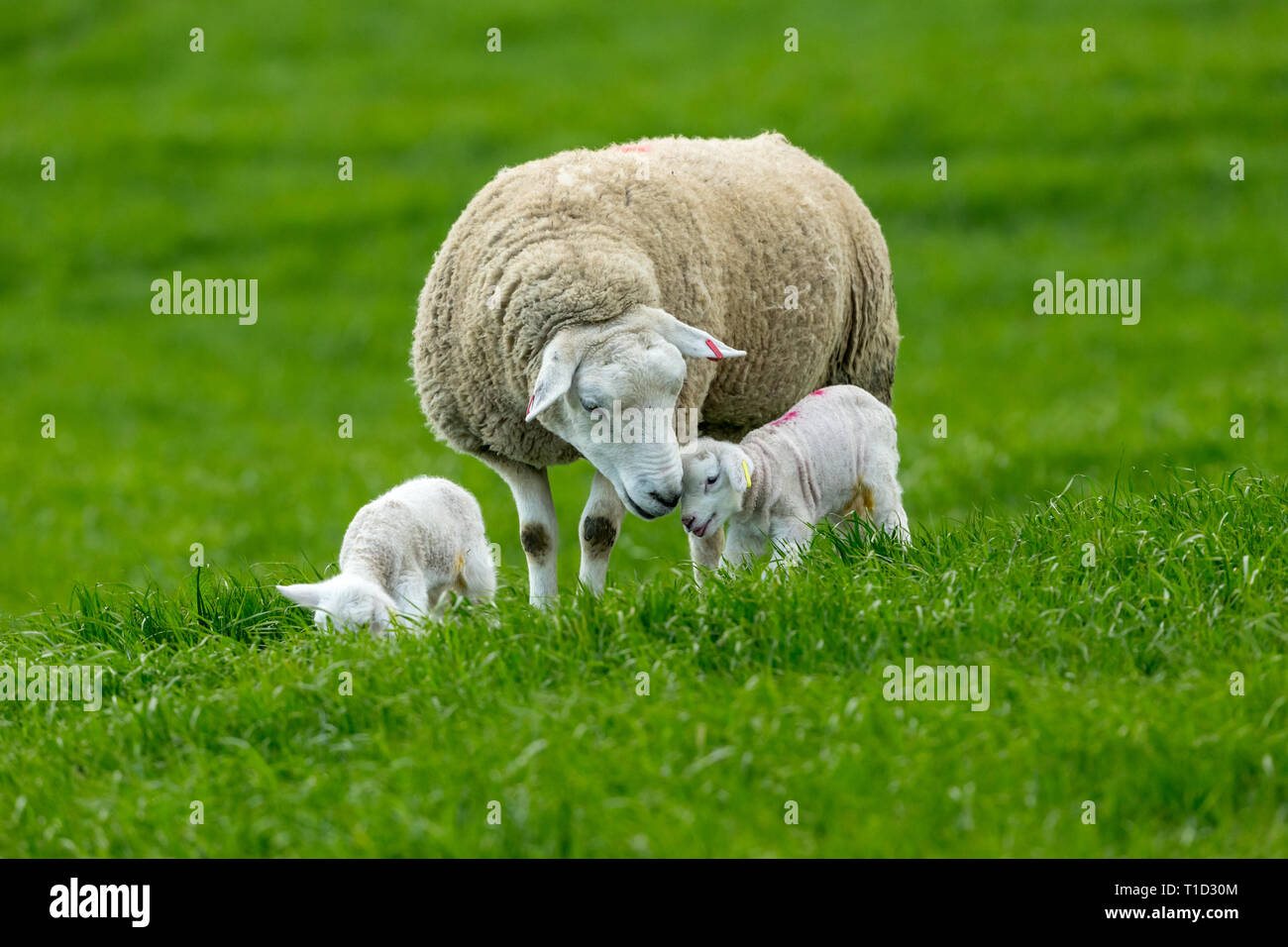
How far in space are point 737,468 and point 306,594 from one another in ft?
5.45

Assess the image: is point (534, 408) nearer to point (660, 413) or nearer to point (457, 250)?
point (660, 413)

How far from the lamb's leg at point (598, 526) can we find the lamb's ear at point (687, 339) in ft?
2.52

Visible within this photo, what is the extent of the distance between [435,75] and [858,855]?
22.5 meters

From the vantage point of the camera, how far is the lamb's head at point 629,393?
17.6 feet

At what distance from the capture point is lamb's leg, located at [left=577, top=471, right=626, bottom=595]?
20.0ft

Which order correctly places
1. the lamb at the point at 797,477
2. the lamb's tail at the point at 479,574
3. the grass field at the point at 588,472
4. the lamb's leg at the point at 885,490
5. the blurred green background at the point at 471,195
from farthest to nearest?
the blurred green background at the point at 471,195 → the lamb's tail at the point at 479,574 → the lamb's leg at the point at 885,490 → the lamb at the point at 797,477 → the grass field at the point at 588,472

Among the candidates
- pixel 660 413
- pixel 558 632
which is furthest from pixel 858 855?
pixel 660 413
